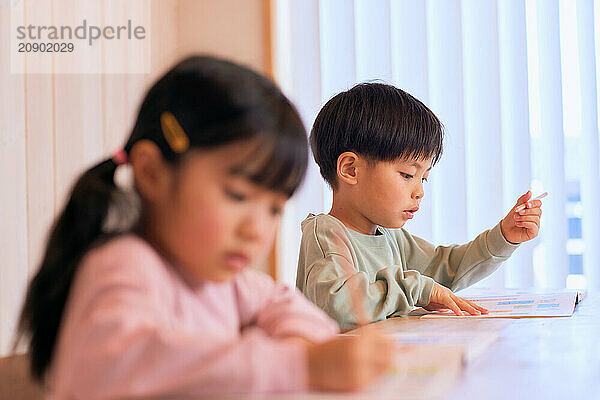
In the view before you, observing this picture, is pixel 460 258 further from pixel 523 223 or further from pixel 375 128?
pixel 375 128

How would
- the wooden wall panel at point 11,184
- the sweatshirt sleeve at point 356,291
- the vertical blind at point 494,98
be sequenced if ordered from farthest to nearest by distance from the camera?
the vertical blind at point 494,98 → the wooden wall panel at point 11,184 → the sweatshirt sleeve at point 356,291

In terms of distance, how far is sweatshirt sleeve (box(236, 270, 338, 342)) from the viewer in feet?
1.92

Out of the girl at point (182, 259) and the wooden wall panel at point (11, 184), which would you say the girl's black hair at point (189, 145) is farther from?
the wooden wall panel at point (11, 184)

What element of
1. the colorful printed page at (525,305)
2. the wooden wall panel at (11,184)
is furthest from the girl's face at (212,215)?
the wooden wall panel at (11,184)

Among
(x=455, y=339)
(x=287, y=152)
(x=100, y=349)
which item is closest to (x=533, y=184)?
(x=455, y=339)

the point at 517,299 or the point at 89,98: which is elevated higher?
the point at 89,98

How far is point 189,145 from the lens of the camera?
19.2 inches

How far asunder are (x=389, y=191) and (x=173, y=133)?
2.69 ft

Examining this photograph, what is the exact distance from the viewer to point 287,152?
519 mm

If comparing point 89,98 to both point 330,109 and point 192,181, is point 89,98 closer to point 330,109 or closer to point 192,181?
point 330,109

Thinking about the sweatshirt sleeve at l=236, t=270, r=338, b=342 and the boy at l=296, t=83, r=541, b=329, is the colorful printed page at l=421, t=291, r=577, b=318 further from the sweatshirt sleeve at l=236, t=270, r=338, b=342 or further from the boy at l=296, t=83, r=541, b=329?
the sweatshirt sleeve at l=236, t=270, r=338, b=342

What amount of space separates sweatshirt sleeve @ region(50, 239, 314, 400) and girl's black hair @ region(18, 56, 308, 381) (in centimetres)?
9

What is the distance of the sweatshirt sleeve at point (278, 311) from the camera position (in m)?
0.59

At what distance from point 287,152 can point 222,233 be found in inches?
3.0
